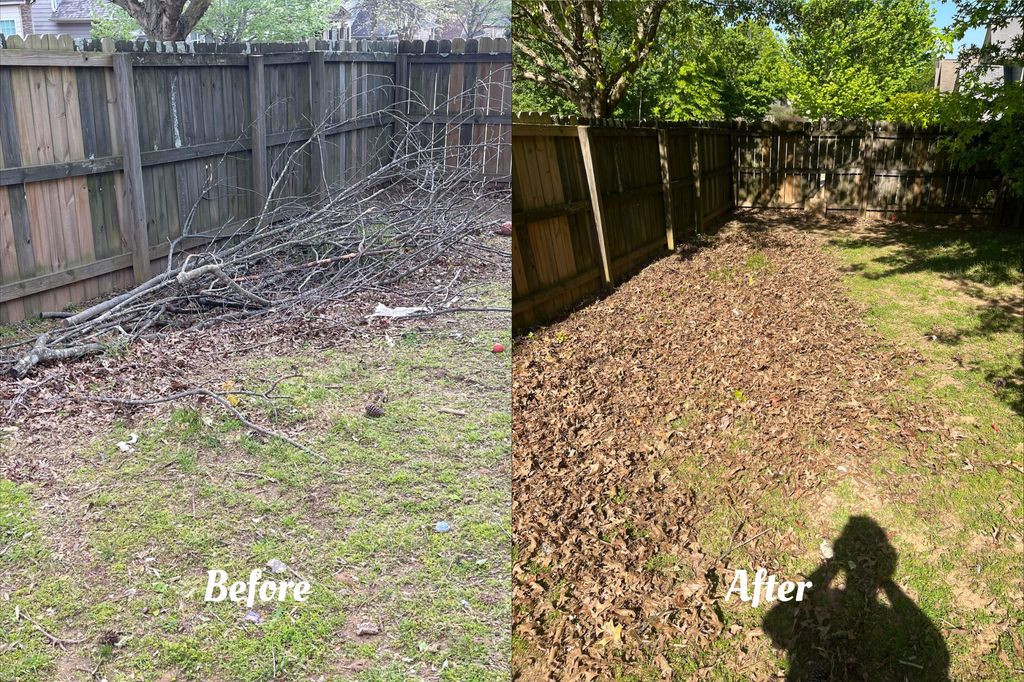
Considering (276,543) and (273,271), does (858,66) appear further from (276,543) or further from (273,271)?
(276,543)

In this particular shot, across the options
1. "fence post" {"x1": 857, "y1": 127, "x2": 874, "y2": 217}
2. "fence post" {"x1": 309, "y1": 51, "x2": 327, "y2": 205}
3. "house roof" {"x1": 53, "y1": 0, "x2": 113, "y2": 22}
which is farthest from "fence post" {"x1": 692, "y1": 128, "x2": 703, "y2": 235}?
"house roof" {"x1": 53, "y1": 0, "x2": 113, "y2": 22}

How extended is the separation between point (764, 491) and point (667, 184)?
677cm

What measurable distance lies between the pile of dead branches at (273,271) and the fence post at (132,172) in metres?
0.27

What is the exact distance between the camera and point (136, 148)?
714 cm

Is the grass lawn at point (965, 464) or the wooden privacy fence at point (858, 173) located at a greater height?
the wooden privacy fence at point (858, 173)

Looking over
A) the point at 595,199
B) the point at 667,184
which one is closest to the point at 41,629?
the point at 595,199

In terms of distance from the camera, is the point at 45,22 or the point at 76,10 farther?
the point at 76,10

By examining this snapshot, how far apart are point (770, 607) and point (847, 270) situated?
784 centimetres

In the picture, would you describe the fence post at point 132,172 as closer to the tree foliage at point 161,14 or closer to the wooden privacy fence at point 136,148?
the wooden privacy fence at point 136,148

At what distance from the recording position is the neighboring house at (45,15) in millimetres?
24828

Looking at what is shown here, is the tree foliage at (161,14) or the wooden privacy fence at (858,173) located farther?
the tree foliage at (161,14)

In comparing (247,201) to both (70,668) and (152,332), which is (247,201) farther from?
(70,668)

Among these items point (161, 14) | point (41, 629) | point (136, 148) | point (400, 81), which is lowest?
point (41, 629)

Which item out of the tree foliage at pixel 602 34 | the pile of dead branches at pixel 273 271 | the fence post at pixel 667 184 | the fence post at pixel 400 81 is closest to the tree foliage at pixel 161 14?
the fence post at pixel 400 81
